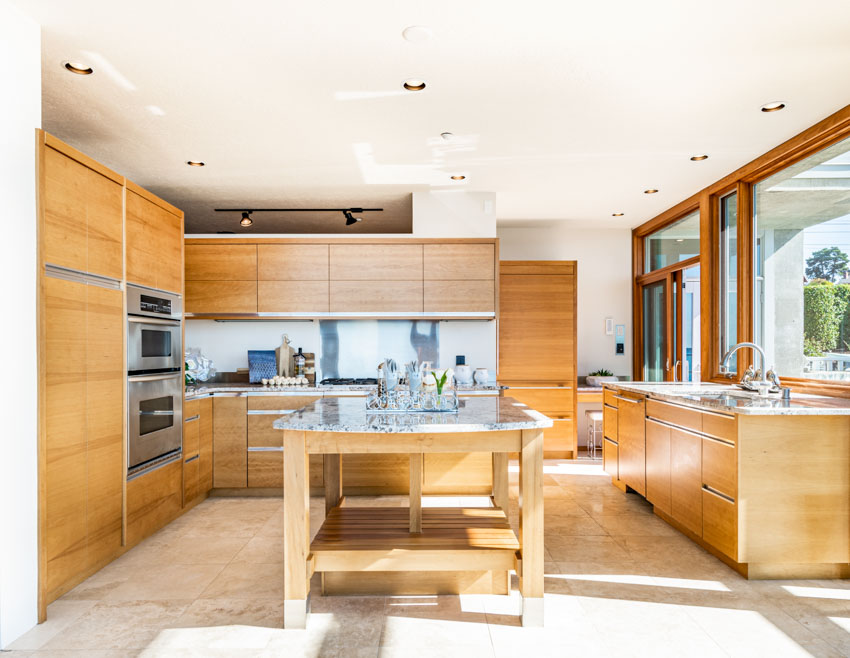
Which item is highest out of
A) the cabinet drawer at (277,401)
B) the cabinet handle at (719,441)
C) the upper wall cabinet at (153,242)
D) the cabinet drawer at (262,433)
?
the upper wall cabinet at (153,242)

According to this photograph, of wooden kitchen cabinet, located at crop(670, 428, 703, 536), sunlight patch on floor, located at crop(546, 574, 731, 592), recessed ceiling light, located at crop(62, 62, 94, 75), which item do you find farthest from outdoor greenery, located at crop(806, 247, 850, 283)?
recessed ceiling light, located at crop(62, 62, 94, 75)

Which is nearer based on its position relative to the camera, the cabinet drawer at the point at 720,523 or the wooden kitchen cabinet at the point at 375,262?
the cabinet drawer at the point at 720,523

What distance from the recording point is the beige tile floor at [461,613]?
2277 millimetres

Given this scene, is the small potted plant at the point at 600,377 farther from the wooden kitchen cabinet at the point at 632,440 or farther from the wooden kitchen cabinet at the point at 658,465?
the wooden kitchen cabinet at the point at 658,465

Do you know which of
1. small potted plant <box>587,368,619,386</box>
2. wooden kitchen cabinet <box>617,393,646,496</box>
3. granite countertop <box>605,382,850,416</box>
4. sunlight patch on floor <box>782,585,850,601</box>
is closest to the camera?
sunlight patch on floor <box>782,585,850,601</box>

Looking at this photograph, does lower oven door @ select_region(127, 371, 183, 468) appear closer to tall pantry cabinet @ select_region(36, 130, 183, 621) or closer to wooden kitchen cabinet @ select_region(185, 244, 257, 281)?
tall pantry cabinet @ select_region(36, 130, 183, 621)

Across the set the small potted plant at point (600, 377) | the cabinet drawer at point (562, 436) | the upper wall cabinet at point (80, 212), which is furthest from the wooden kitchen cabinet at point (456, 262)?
the upper wall cabinet at point (80, 212)

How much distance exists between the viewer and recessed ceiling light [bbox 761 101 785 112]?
10.8ft

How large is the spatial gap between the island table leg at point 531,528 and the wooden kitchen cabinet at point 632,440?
204cm

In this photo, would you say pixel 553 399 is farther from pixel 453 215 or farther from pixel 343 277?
pixel 343 277

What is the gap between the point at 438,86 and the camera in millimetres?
3084

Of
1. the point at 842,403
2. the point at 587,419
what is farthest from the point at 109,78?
the point at 587,419

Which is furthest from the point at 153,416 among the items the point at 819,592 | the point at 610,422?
the point at 819,592

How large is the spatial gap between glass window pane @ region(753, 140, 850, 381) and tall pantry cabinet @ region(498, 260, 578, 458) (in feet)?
6.55
